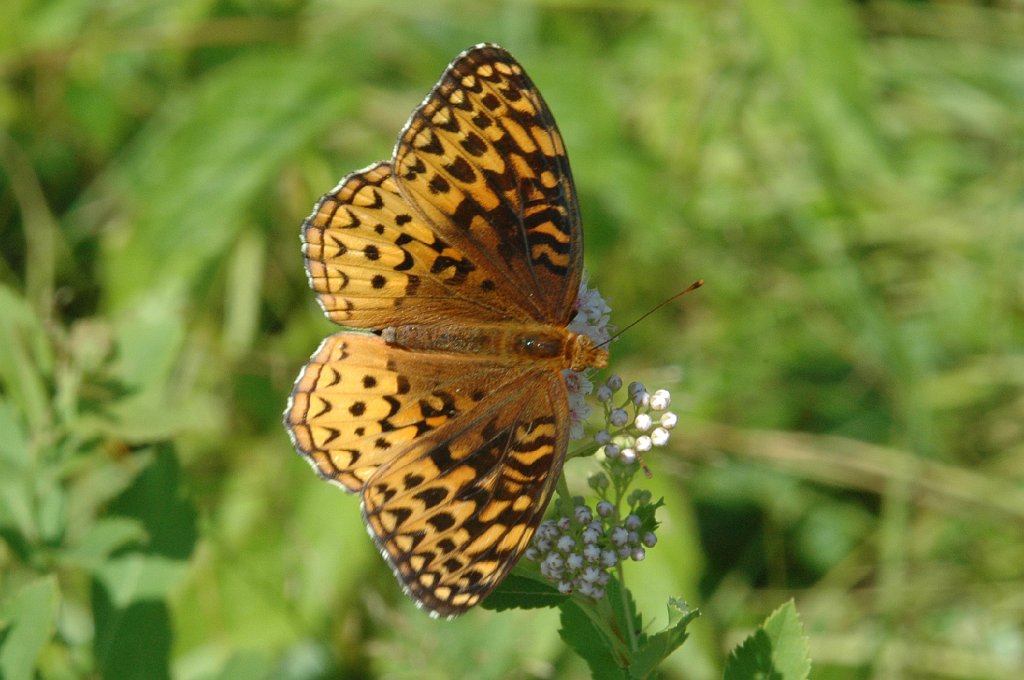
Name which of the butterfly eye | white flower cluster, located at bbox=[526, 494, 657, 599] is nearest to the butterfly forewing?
the butterfly eye

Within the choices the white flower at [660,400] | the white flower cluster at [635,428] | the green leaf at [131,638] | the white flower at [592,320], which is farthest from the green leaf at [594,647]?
the green leaf at [131,638]

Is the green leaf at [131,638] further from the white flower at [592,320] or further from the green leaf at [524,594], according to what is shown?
the white flower at [592,320]

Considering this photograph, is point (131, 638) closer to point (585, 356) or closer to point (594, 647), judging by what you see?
point (594, 647)

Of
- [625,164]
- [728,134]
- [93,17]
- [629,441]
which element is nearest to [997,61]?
[728,134]

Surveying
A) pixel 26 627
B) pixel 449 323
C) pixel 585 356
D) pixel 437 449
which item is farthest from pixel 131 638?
pixel 585 356

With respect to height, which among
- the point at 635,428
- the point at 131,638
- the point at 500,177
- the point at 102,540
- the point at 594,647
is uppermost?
the point at 500,177

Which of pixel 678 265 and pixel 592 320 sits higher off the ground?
pixel 592 320
